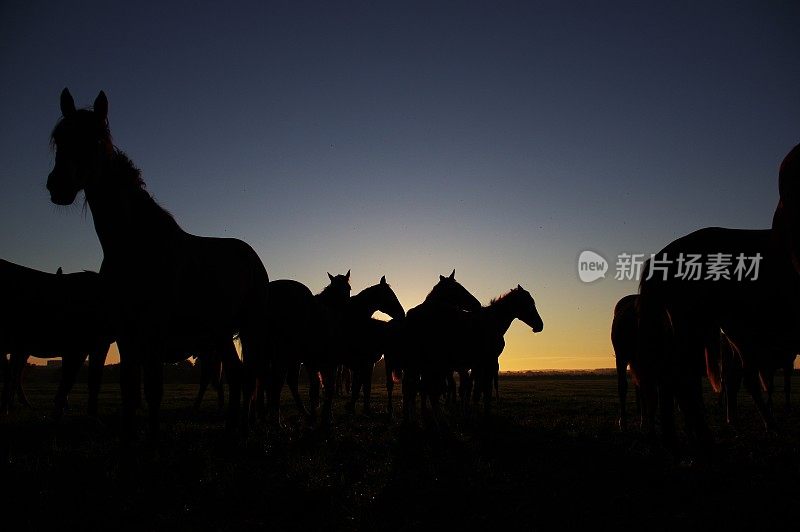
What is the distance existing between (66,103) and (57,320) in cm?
626

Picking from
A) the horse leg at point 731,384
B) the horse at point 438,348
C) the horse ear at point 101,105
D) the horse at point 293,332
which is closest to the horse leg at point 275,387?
the horse at point 293,332

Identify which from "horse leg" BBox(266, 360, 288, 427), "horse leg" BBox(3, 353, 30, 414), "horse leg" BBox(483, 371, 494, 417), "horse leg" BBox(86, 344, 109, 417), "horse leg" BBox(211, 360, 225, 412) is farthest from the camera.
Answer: "horse leg" BBox(211, 360, 225, 412)

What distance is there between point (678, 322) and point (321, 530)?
417 cm

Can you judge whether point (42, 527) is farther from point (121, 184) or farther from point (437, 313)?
point (437, 313)

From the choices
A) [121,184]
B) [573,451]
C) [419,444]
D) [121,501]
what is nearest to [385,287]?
[419,444]

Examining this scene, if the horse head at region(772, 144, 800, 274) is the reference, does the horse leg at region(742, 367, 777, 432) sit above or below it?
below

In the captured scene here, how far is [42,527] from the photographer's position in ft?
10.9

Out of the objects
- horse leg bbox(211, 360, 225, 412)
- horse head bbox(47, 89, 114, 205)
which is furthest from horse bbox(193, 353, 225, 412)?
horse head bbox(47, 89, 114, 205)

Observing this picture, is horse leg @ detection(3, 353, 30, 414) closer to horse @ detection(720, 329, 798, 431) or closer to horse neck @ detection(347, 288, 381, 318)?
horse neck @ detection(347, 288, 381, 318)

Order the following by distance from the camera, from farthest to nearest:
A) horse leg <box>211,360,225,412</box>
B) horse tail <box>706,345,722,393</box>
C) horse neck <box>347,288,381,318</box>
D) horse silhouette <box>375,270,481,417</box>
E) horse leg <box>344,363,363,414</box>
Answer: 1. horse neck <box>347,288,381,318</box>
2. horse leg <box>344,363,363,414</box>
3. horse leg <box>211,360,225,412</box>
4. horse silhouette <box>375,270,481,417</box>
5. horse tail <box>706,345,722,393</box>

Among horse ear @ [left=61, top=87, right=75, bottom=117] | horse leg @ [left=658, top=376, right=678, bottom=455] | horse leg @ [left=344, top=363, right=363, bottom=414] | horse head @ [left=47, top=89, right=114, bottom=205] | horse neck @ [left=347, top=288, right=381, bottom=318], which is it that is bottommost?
horse leg @ [left=344, top=363, right=363, bottom=414]

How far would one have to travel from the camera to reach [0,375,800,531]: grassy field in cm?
359

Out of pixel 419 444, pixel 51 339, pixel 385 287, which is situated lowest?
pixel 419 444

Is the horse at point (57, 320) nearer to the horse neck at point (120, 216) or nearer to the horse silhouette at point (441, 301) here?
the horse neck at point (120, 216)
